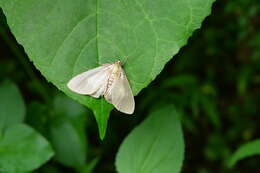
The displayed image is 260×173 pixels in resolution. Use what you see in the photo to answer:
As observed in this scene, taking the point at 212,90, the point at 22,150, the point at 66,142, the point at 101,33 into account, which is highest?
the point at 101,33

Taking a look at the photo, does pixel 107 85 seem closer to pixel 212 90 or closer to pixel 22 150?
pixel 22 150

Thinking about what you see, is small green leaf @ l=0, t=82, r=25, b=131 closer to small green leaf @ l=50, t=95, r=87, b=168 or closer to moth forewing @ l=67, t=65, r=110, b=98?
small green leaf @ l=50, t=95, r=87, b=168

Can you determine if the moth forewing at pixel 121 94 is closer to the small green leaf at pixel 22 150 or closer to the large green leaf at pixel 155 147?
the large green leaf at pixel 155 147

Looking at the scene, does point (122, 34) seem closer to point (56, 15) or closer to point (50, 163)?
point (56, 15)

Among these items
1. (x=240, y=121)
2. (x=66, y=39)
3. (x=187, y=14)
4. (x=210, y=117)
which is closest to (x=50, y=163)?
(x=66, y=39)

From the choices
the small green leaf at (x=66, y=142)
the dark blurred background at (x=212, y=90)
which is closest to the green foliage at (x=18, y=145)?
the small green leaf at (x=66, y=142)

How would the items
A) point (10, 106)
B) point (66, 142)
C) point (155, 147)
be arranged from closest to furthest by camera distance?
1. point (155, 147)
2. point (10, 106)
3. point (66, 142)

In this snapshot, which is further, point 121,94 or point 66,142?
point 66,142

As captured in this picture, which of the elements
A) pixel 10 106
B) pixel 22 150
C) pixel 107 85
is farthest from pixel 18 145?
pixel 107 85

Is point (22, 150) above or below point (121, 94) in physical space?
below
